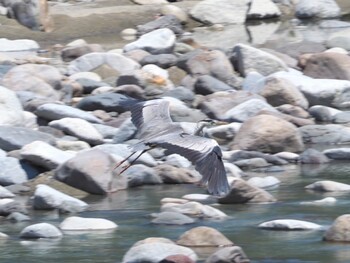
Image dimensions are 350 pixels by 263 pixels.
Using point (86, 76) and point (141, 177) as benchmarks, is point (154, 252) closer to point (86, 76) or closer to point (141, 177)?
point (141, 177)

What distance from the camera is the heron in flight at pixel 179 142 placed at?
7363mm

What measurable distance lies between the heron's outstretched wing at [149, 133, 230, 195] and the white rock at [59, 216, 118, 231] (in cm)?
118

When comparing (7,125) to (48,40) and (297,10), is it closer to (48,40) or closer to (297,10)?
(48,40)

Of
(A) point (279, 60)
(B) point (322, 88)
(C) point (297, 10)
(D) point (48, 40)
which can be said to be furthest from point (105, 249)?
(C) point (297, 10)

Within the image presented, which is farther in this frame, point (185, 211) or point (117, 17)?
point (117, 17)

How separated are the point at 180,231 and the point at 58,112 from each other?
4833 mm

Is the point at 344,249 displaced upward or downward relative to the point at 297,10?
downward

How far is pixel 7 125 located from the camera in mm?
12516

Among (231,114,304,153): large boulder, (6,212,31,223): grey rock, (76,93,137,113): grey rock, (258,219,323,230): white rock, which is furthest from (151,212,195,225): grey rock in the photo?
(76,93,137,113): grey rock

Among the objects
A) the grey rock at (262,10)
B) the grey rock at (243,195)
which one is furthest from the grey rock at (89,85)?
the grey rock at (262,10)

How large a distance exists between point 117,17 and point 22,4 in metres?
2.18

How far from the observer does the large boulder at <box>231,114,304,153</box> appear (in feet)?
40.4

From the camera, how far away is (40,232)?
28.5 ft

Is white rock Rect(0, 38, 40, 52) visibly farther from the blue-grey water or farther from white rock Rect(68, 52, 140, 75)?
the blue-grey water
